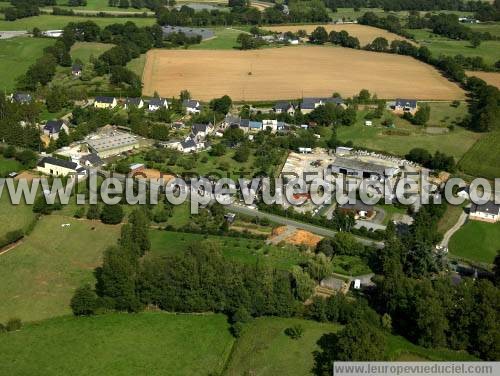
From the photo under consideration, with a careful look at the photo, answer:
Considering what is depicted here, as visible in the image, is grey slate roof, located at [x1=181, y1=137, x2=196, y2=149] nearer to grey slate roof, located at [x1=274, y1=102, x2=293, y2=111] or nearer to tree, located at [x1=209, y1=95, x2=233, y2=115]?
tree, located at [x1=209, y1=95, x2=233, y2=115]

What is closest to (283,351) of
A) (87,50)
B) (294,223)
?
(294,223)

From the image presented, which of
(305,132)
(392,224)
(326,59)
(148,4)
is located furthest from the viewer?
(148,4)

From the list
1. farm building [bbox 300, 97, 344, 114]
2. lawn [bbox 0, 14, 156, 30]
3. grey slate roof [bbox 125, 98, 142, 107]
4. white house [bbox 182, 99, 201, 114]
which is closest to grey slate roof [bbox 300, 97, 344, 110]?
farm building [bbox 300, 97, 344, 114]

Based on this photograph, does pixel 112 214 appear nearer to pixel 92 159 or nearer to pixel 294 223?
pixel 92 159

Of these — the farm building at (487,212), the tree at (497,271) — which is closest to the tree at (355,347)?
the tree at (497,271)

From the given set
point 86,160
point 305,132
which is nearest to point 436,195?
point 305,132

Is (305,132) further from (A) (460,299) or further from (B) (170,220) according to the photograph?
(A) (460,299)
